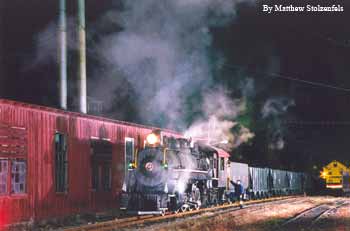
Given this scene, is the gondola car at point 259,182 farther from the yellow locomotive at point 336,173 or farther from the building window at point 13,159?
the building window at point 13,159

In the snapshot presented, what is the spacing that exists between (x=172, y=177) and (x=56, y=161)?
15.1 ft

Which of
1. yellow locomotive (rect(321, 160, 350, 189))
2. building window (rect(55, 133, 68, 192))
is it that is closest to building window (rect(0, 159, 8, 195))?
building window (rect(55, 133, 68, 192))

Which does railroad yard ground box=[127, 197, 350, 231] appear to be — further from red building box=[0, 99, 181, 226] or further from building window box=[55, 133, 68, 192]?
building window box=[55, 133, 68, 192]

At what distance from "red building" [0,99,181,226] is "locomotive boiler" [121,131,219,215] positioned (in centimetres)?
162

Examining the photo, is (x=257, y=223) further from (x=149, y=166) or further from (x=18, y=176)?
(x=18, y=176)

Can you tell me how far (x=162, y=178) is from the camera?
66.5 ft

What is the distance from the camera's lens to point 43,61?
36062 millimetres

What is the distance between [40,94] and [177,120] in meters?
10.7

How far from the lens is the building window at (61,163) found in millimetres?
18766

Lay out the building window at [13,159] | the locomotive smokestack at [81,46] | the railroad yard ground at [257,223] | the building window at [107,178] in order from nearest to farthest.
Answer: the railroad yard ground at [257,223], the building window at [13,159], the building window at [107,178], the locomotive smokestack at [81,46]

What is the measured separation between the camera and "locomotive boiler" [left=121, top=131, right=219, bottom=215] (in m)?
19.9

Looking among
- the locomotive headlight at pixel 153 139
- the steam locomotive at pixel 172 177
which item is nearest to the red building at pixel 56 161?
the steam locomotive at pixel 172 177

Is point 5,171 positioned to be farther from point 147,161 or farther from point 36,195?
point 147,161

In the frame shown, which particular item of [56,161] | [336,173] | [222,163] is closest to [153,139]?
[56,161]
